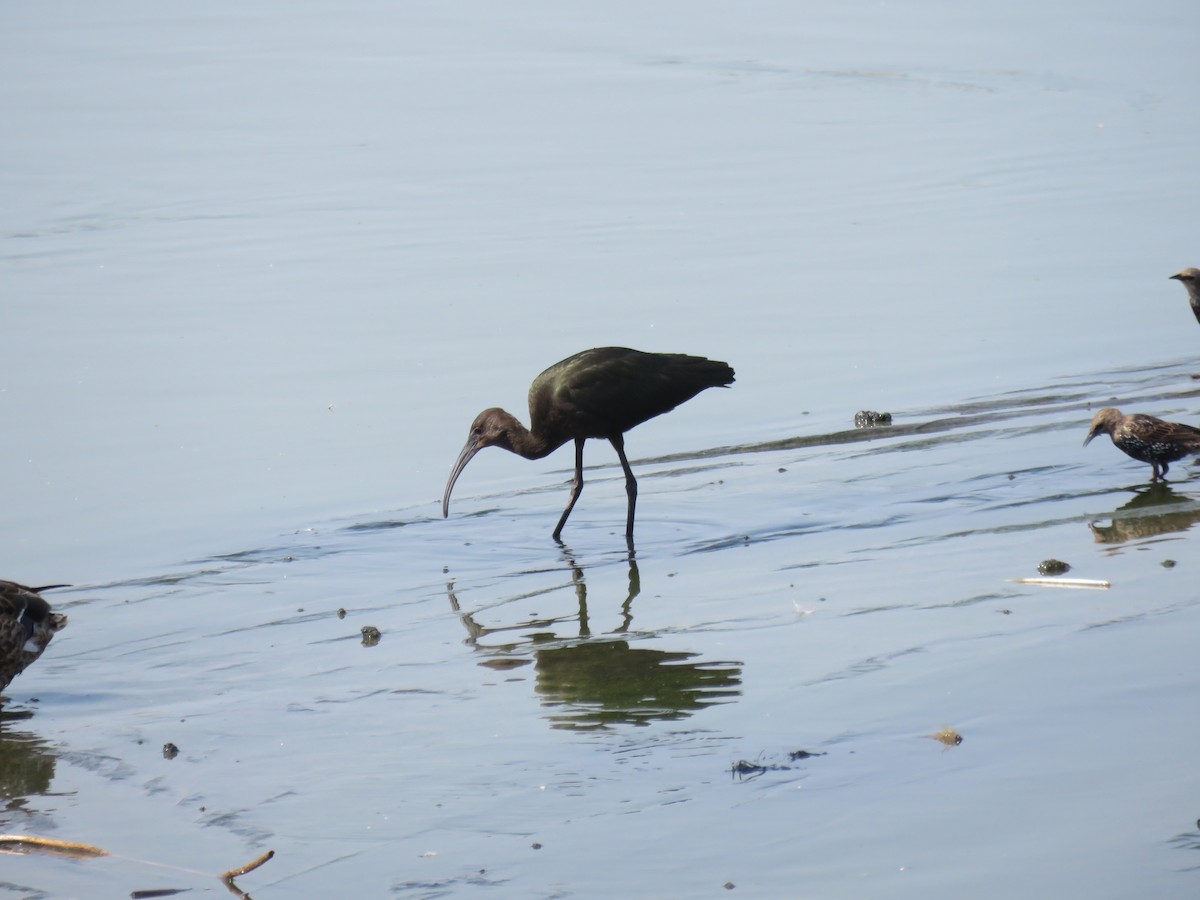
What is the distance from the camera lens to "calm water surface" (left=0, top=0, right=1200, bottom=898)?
592 cm

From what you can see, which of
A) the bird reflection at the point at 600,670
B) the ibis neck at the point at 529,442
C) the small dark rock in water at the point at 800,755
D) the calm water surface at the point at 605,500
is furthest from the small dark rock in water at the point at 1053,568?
the ibis neck at the point at 529,442

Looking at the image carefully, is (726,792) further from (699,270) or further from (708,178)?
(708,178)

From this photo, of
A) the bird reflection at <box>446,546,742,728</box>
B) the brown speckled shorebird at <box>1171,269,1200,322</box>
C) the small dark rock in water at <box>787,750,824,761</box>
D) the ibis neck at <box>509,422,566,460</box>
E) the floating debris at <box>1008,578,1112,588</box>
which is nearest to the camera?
the small dark rock in water at <box>787,750,824,761</box>

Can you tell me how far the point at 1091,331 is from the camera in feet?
49.5

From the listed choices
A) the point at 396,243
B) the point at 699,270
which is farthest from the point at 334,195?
the point at 699,270

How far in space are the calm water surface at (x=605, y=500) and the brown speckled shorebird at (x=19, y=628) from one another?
A: 0.22 m

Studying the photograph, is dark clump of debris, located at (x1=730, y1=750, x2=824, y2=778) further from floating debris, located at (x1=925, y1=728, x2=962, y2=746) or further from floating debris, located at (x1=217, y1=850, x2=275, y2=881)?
floating debris, located at (x1=217, y1=850, x2=275, y2=881)

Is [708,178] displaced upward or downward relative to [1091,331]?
upward

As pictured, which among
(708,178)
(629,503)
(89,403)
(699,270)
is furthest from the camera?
(708,178)

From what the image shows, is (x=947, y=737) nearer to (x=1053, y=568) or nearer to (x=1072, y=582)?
(x=1072, y=582)

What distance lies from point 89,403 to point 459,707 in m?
7.67

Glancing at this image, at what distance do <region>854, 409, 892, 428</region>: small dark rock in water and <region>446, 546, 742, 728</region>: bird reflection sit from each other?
378cm

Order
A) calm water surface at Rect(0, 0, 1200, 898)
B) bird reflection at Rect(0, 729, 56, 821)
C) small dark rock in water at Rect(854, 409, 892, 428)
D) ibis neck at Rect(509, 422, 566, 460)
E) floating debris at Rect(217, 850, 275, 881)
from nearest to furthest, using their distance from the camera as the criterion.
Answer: floating debris at Rect(217, 850, 275, 881)
calm water surface at Rect(0, 0, 1200, 898)
bird reflection at Rect(0, 729, 56, 821)
ibis neck at Rect(509, 422, 566, 460)
small dark rock in water at Rect(854, 409, 892, 428)

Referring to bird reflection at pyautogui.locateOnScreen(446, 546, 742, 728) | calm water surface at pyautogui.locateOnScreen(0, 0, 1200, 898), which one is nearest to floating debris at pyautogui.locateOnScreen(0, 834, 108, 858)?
calm water surface at pyautogui.locateOnScreen(0, 0, 1200, 898)
